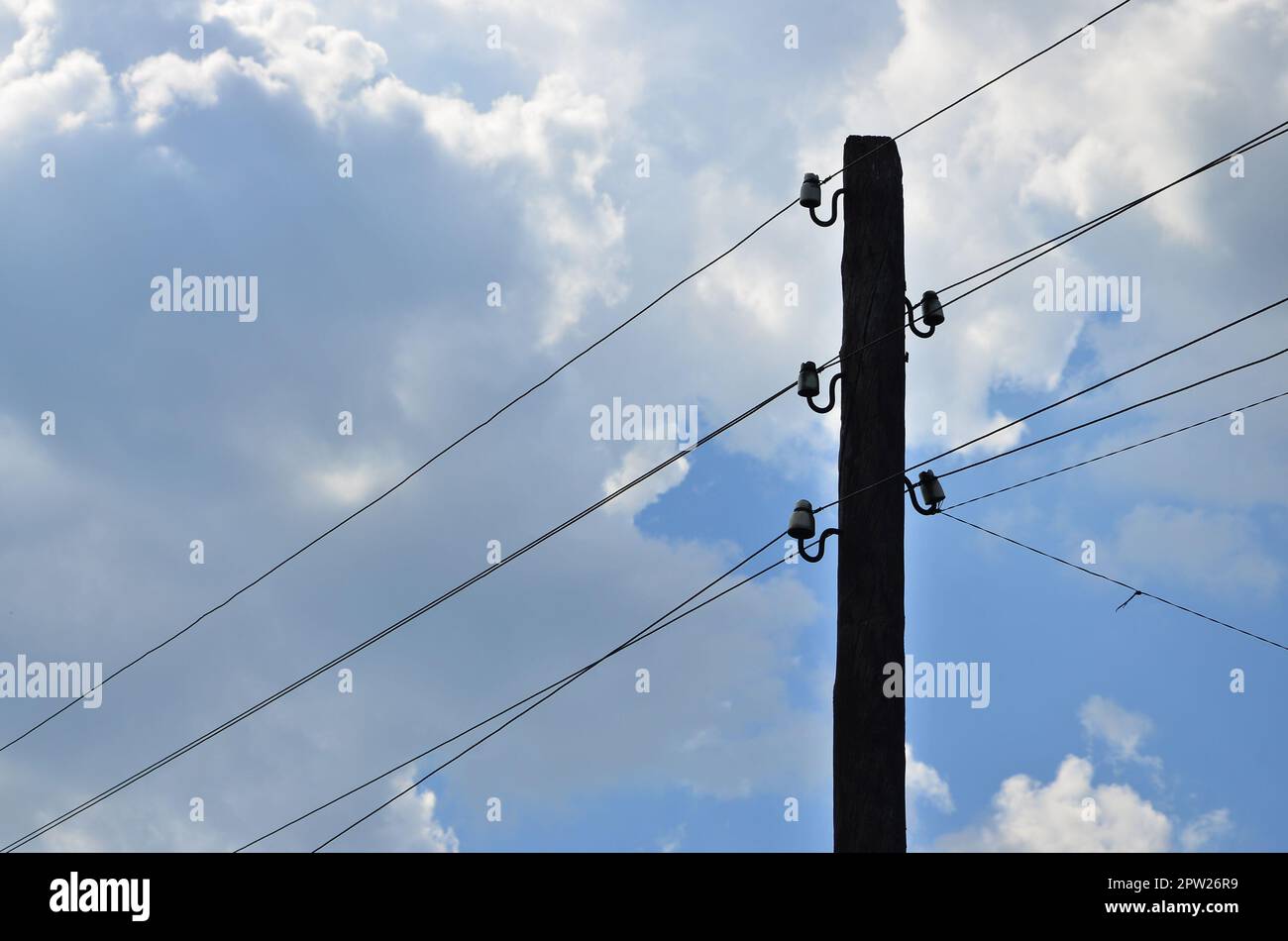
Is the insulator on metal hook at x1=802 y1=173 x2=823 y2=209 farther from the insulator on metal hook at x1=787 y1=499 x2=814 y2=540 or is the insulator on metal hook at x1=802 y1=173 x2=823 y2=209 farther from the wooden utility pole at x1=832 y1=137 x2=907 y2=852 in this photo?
the insulator on metal hook at x1=787 y1=499 x2=814 y2=540

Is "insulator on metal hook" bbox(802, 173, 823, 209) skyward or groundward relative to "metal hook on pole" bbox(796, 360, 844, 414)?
skyward

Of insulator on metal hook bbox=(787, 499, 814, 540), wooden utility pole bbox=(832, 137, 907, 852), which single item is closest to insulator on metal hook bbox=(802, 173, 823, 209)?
wooden utility pole bbox=(832, 137, 907, 852)

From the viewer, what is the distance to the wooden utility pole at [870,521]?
7.07 metres

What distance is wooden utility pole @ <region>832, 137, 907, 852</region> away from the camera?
7070mm

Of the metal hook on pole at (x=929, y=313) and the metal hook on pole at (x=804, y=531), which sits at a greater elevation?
the metal hook on pole at (x=929, y=313)

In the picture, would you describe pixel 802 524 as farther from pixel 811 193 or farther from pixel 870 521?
pixel 811 193

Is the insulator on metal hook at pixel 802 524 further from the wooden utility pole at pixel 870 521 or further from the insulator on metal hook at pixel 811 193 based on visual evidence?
the insulator on metal hook at pixel 811 193

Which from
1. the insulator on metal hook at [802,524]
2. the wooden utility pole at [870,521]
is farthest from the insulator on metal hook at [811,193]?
the insulator on metal hook at [802,524]

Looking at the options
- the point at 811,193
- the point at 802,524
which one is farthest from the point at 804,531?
the point at 811,193

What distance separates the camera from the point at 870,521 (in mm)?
7582

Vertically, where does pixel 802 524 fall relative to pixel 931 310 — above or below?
below
